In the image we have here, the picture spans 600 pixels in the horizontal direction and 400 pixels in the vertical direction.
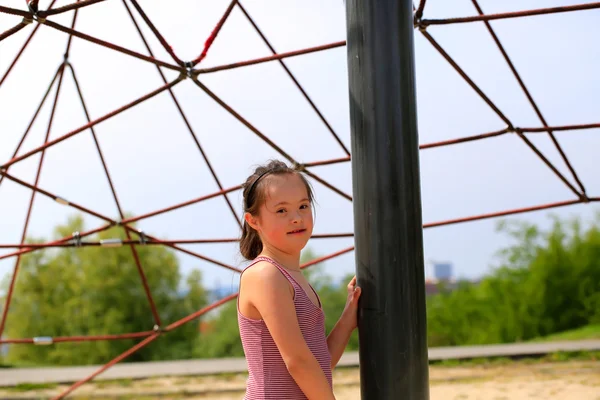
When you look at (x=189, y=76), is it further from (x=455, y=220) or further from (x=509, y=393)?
(x=509, y=393)

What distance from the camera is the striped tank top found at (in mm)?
1800

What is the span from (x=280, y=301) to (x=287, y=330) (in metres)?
0.08

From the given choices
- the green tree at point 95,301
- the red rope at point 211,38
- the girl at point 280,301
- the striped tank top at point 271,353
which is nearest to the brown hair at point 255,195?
the girl at point 280,301

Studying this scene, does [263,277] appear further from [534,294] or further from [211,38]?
[534,294]

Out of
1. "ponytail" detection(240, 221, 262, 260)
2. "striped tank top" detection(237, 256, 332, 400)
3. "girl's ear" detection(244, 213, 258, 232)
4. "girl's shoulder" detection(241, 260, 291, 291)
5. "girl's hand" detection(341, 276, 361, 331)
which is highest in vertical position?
"girl's ear" detection(244, 213, 258, 232)

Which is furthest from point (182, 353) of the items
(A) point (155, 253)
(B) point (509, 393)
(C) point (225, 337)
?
(B) point (509, 393)

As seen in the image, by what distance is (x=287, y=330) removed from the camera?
5.74 ft

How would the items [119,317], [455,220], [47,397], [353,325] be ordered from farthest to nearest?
[119,317]
[47,397]
[455,220]
[353,325]

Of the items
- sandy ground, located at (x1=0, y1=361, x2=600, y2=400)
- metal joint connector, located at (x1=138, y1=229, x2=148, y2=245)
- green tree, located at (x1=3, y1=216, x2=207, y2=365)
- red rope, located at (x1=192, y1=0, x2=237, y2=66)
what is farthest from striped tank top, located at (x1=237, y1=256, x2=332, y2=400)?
green tree, located at (x1=3, y1=216, x2=207, y2=365)

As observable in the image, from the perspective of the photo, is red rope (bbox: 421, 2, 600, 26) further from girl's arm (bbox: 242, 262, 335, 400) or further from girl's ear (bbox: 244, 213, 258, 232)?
girl's arm (bbox: 242, 262, 335, 400)

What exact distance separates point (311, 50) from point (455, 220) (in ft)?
5.78

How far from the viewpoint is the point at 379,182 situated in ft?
6.60

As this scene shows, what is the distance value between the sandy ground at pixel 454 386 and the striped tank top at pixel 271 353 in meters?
5.46

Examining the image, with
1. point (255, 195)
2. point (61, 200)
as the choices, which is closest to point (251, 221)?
point (255, 195)
